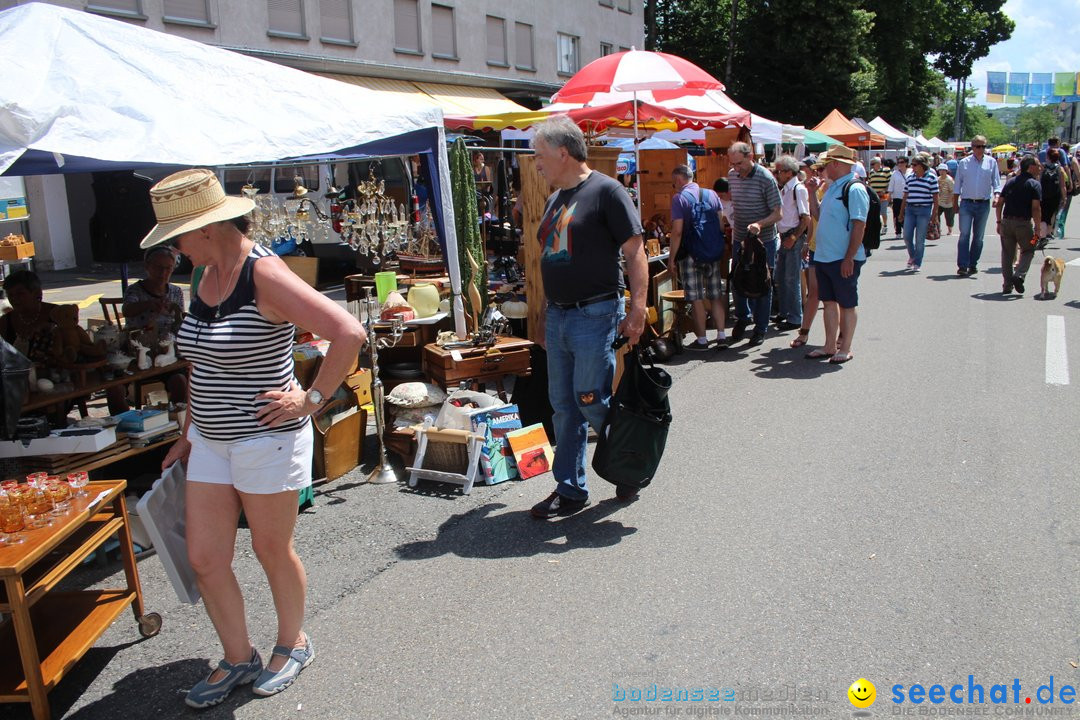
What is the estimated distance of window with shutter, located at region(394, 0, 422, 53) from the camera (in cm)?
2314

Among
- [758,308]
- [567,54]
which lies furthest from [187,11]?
[567,54]

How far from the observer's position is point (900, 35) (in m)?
37.4

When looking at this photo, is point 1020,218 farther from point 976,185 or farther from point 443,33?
point 443,33

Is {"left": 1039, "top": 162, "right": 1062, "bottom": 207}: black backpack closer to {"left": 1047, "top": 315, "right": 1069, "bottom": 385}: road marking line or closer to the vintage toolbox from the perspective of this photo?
{"left": 1047, "top": 315, "right": 1069, "bottom": 385}: road marking line

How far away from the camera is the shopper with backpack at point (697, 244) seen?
795 centimetres

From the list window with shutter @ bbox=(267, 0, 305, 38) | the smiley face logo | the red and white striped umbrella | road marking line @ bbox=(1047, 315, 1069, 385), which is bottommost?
the smiley face logo

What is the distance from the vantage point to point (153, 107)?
461cm

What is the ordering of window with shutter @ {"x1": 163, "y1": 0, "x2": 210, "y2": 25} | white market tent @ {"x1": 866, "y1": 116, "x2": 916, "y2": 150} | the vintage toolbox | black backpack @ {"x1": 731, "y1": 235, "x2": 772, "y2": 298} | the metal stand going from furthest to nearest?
white market tent @ {"x1": 866, "y1": 116, "x2": 916, "y2": 150} → window with shutter @ {"x1": 163, "y1": 0, "x2": 210, "y2": 25} → black backpack @ {"x1": 731, "y1": 235, "x2": 772, "y2": 298} → the vintage toolbox → the metal stand

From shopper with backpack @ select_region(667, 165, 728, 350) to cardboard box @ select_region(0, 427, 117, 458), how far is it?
528 centimetres

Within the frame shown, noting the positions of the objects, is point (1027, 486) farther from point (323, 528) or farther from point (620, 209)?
point (323, 528)

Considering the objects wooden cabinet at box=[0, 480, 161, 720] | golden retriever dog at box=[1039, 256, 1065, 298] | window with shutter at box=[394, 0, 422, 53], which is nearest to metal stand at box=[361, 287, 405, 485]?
wooden cabinet at box=[0, 480, 161, 720]

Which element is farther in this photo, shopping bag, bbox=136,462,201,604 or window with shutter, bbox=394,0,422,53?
window with shutter, bbox=394,0,422,53

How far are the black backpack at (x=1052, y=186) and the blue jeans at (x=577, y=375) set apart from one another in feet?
34.3

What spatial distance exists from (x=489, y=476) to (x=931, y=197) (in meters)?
10.9
